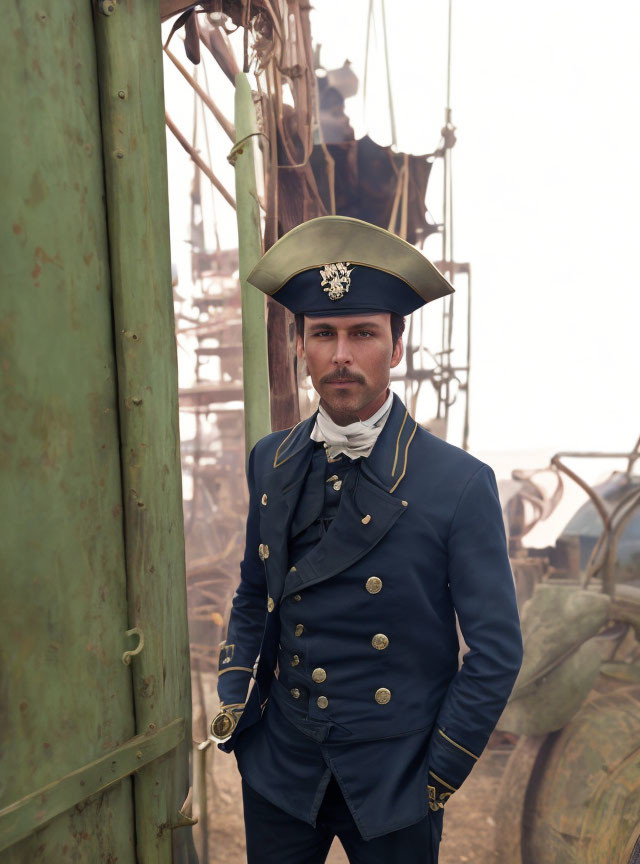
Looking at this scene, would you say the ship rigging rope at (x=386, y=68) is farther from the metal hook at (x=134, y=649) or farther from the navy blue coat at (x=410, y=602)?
the metal hook at (x=134, y=649)

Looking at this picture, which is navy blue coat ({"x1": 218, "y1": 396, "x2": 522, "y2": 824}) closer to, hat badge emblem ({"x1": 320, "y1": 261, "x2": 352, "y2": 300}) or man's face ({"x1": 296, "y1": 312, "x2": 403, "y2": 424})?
man's face ({"x1": 296, "y1": 312, "x2": 403, "y2": 424})

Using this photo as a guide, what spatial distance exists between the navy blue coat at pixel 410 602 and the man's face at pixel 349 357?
0.14 m

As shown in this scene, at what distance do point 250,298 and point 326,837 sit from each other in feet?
5.00

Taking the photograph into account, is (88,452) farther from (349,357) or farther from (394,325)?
(394,325)

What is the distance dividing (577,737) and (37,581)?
287cm

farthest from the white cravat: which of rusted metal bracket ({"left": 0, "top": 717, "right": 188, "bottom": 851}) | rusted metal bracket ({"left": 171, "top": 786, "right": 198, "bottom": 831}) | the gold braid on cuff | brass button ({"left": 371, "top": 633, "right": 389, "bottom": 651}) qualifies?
rusted metal bracket ({"left": 171, "top": 786, "right": 198, "bottom": 831})

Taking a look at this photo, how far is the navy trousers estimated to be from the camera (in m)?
1.54

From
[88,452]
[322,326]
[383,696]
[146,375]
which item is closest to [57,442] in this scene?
[88,452]

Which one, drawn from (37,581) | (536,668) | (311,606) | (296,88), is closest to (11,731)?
(37,581)

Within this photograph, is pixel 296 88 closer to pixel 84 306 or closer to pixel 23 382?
pixel 84 306

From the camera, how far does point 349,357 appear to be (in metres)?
1.50

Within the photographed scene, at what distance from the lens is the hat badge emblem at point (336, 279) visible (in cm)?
151

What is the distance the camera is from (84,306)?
1.66 m

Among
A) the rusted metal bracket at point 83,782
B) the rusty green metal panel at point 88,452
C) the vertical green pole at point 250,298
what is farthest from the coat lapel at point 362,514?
the vertical green pole at point 250,298
